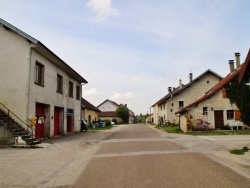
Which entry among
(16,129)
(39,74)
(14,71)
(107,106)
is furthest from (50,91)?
(107,106)

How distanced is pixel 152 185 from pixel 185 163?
3.41 meters

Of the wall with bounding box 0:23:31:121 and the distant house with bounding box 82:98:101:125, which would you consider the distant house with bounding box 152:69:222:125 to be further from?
the wall with bounding box 0:23:31:121

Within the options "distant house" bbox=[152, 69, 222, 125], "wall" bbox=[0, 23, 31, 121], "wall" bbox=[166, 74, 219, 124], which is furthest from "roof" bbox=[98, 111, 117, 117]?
"wall" bbox=[0, 23, 31, 121]

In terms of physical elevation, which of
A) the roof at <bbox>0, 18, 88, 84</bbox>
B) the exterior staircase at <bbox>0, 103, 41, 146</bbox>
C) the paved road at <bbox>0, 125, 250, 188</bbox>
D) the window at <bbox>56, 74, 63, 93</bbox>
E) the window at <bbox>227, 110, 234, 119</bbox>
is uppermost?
the roof at <bbox>0, 18, 88, 84</bbox>

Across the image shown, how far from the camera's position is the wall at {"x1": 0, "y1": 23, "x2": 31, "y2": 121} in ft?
57.4

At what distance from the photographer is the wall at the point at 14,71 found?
1750cm

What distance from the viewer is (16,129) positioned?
16531mm

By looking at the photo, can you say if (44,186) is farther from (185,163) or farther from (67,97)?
(67,97)

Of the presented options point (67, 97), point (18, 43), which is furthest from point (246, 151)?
A: point (67, 97)

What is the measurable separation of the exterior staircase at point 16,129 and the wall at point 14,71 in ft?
1.43

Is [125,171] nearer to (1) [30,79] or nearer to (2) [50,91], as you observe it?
(1) [30,79]

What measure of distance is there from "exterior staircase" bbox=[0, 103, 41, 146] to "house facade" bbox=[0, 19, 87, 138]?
42 cm

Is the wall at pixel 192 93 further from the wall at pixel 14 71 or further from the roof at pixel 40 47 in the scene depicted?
the wall at pixel 14 71

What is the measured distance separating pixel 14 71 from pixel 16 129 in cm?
359
